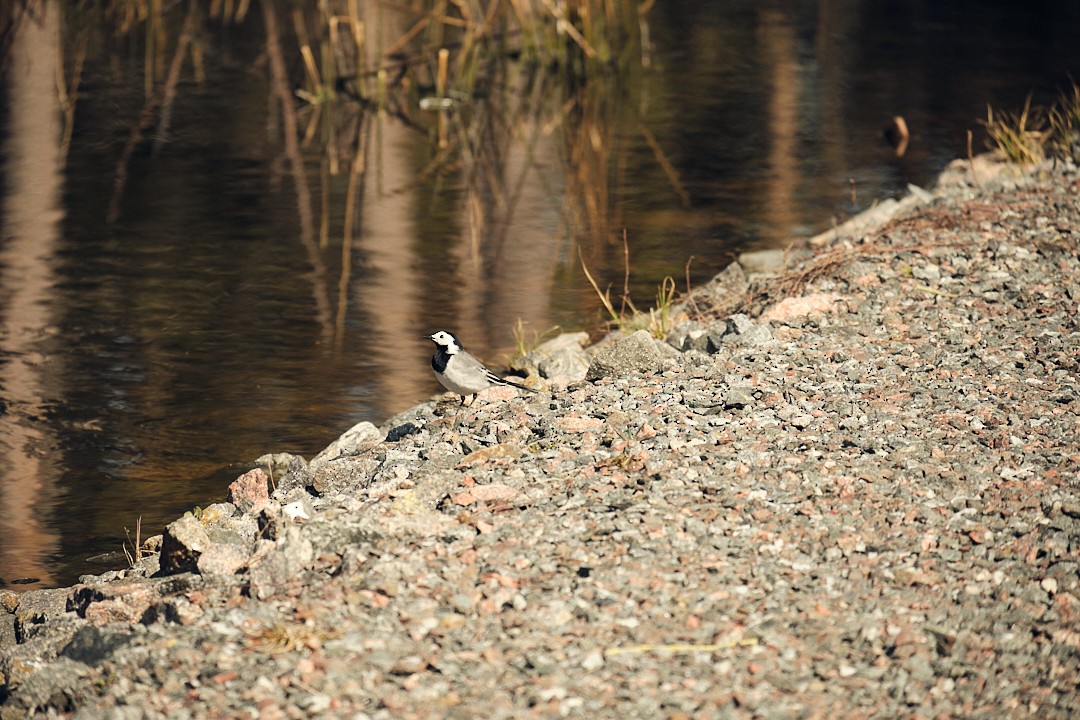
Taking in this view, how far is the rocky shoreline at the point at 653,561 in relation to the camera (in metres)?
2.90

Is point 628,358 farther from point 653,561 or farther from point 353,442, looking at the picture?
point 653,561

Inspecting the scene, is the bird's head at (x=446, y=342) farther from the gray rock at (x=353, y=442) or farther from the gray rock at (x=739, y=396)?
the gray rock at (x=739, y=396)

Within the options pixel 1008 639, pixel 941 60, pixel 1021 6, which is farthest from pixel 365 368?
pixel 1021 6

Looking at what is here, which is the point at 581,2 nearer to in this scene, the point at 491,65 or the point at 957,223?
the point at 491,65

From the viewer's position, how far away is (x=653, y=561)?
3303mm

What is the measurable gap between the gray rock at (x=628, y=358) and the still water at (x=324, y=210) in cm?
109

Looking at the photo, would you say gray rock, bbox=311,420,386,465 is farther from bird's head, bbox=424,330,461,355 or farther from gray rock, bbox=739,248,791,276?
gray rock, bbox=739,248,791,276

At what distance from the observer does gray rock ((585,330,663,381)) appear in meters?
4.83

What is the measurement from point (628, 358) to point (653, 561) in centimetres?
163

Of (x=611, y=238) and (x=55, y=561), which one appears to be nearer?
(x=55, y=561)

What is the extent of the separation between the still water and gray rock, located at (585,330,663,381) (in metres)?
1.09

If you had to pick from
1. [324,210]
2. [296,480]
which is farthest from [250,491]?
[324,210]

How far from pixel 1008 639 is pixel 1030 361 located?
179cm

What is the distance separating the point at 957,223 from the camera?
6.13 metres
